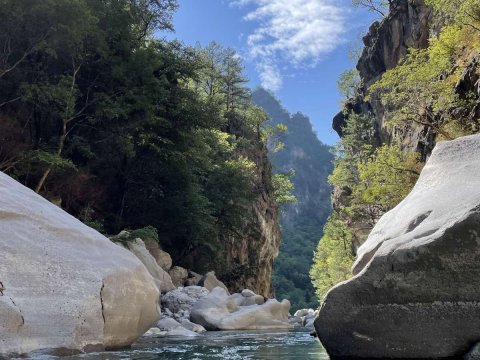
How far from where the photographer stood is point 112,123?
2097 cm

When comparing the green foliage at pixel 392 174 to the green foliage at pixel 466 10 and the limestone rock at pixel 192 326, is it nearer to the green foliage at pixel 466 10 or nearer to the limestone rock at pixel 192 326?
the green foliage at pixel 466 10

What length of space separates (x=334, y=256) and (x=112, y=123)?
31.1 m

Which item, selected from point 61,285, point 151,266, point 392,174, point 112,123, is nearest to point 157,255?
point 151,266

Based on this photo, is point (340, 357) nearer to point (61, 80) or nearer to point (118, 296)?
point (118, 296)

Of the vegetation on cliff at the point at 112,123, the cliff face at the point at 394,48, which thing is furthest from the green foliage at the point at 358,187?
the vegetation on cliff at the point at 112,123

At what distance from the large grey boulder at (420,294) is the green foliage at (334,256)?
33160mm

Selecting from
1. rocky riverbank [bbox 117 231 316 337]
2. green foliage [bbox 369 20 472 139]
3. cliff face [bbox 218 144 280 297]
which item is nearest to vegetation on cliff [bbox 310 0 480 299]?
green foliage [bbox 369 20 472 139]

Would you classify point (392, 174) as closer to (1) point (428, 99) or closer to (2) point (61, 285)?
(1) point (428, 99)

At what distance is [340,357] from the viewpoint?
5504 mm

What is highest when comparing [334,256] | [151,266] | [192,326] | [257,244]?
[257,244]

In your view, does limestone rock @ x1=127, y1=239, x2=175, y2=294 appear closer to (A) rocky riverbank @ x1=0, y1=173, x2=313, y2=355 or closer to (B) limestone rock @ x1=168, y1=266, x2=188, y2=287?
(B) limestone rock @ x1=168, y1=266, x2=188, y2=287

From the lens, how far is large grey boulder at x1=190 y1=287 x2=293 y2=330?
561 inches

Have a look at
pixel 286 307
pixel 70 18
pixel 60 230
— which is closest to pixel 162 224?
pixel 286 307

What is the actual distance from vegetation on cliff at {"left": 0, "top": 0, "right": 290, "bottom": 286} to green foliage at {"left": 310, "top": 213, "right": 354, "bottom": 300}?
49.3 ft
